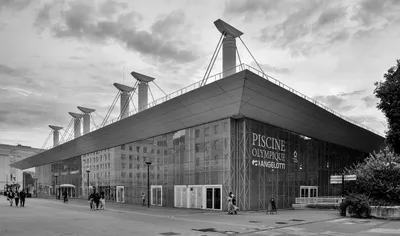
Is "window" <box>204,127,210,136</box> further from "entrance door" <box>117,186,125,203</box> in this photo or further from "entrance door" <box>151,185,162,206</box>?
"entrance door" <box>117,186,125,203</box>

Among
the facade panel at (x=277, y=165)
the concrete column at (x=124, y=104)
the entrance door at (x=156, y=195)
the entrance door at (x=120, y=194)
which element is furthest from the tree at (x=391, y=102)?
the concrete column at (x=124, y=104)

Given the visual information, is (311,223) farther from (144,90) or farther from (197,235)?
(144,90)

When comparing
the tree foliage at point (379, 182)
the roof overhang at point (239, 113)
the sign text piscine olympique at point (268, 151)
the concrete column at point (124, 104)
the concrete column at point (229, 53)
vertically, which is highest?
the concrete column at point (229, 53)

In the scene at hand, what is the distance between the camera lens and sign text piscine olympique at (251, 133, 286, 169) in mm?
34562

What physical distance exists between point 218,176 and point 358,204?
12.1 metres

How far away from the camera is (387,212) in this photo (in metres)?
24.5

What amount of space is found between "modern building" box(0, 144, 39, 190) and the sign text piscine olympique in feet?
391

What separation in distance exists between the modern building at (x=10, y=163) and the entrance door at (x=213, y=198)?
118m

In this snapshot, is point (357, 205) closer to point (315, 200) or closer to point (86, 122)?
point (315, 200)

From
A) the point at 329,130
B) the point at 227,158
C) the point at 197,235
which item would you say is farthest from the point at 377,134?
the point at 197,235

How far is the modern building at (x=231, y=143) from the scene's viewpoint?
3275cm

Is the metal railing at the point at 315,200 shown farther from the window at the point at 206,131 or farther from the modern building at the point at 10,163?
the modern building at the point at 10,163

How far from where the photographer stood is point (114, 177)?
52.6 m

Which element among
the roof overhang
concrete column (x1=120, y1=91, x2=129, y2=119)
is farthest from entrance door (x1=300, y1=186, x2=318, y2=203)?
concrete column (x1=120, y1=91, x2=129, y2=119)
